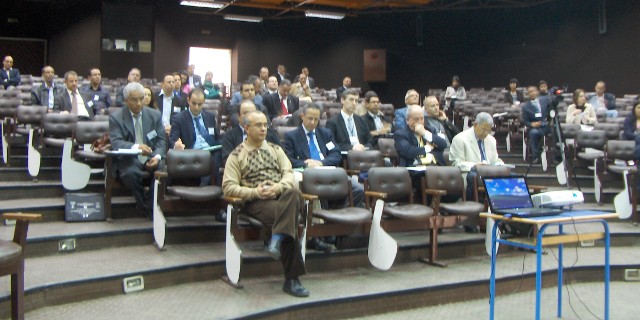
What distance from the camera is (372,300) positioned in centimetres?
398

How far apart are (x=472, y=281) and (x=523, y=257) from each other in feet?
3.39

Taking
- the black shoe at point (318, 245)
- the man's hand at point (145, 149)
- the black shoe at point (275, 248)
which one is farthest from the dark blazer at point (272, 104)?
the black shoe at point (275, 248)

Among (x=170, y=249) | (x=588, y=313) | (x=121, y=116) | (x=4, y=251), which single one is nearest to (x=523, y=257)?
(x=588, y=313)

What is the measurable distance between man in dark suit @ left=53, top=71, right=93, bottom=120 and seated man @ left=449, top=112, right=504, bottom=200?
4.01 m

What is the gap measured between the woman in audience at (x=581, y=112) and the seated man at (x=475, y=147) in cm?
351

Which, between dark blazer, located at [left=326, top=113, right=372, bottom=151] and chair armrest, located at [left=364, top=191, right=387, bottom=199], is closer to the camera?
chair armrest, located at [left=364, top=191, right=387, bottom=199]

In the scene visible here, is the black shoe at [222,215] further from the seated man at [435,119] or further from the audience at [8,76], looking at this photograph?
the audience at [8,76]

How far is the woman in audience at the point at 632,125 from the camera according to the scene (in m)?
6.93

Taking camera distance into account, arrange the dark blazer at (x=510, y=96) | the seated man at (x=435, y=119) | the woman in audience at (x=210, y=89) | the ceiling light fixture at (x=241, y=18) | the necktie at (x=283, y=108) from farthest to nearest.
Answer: the ceiling light fixture at (x=241, y=18) < the dark blazer at (x=510, y=96) < the woman in audience at (x=210, y=89) < the necktie at (x=283, y=108) < the seated man at (x=435, y=119)

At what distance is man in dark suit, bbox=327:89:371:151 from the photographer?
20.3 feet

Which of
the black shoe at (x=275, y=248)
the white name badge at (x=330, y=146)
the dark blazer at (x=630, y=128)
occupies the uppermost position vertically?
the dark blazer at (x=630, y=128)

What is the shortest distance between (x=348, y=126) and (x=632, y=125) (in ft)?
11.0

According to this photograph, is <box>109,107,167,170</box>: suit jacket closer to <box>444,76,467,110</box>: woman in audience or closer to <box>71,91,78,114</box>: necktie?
<box>71,91,78,114</box>: necktie

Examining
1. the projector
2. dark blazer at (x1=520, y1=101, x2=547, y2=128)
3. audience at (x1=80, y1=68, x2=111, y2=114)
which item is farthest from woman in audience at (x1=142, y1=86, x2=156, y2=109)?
dark blazer at (x1=520, y1=101, x2=547, y2=128)
